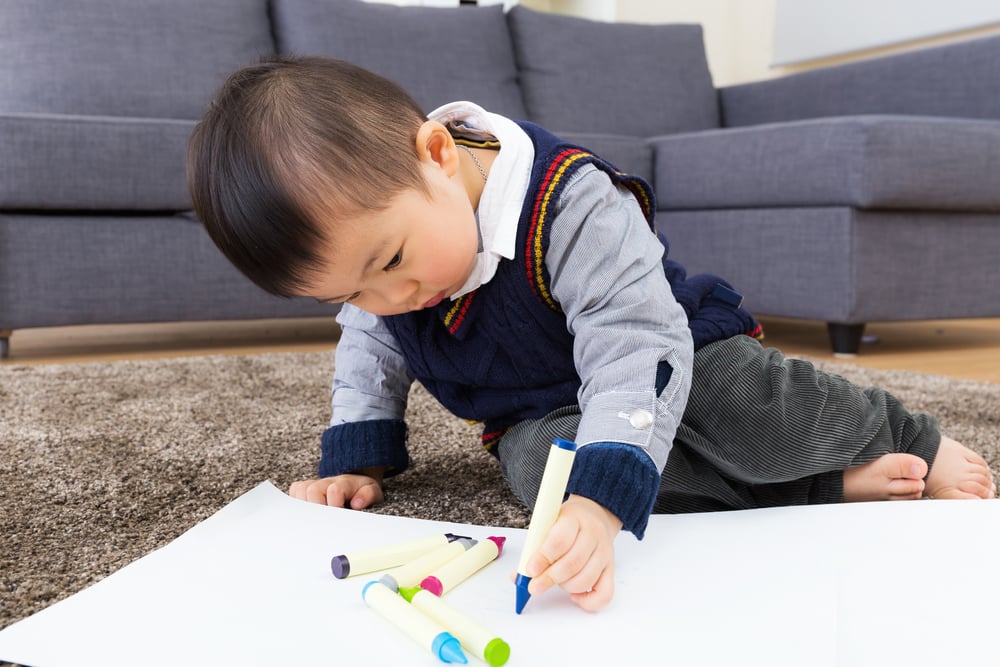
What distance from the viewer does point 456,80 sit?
7.48 feet

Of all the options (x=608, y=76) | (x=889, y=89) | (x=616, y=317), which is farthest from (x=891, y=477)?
(x=608, y=76)

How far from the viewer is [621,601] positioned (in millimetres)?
498

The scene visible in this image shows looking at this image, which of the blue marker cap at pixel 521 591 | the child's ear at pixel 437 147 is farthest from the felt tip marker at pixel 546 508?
the child's ear at pixel 437 147

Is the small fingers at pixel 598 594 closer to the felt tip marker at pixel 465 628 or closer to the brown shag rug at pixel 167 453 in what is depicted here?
the felt tip marker at pixel 465 628

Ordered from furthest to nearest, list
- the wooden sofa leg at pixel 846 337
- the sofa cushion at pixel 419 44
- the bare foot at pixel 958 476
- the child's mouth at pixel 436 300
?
1. the sofa cushion at pixel 419 44
2. the wooden sofa leg at pixel 846 337
3. the bare foot at pixel 958 476
4. the child's mouth at pixel 436 300

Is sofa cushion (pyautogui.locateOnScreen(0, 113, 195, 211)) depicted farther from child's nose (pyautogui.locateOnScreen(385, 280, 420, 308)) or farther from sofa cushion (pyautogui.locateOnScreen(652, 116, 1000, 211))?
child's nose (pyautogui.locateOnScreen(385, 280, 420, 308))

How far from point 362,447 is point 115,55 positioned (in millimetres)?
1568

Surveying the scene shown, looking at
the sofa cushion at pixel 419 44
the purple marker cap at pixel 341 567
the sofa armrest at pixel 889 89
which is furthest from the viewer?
the sofa cushion at pixel 419 44

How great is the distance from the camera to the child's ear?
0.59 m

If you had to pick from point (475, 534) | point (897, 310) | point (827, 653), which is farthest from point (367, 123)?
point (897, 310)

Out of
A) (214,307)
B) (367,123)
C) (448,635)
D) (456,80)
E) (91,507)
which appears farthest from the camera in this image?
(456,80)

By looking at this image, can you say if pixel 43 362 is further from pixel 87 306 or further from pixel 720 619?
pixel 720 619

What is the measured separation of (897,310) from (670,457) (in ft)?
3.91

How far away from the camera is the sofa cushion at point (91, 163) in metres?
1.56
